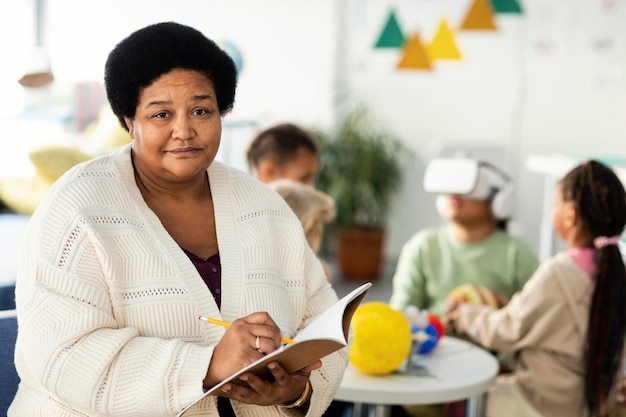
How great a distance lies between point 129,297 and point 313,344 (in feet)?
1.22

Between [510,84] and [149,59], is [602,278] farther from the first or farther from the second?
[510,84]

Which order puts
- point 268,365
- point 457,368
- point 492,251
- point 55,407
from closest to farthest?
point 268,365 → point 55,407 → point 457,368 → point 492,251

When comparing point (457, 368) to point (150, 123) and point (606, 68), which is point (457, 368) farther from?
point (606, 68)

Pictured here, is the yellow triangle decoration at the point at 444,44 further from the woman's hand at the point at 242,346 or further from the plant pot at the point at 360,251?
the woman's hand at the point at 242,346

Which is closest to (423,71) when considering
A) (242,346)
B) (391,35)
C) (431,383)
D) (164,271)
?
(391,35)

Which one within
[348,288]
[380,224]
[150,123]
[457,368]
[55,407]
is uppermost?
[150,123]

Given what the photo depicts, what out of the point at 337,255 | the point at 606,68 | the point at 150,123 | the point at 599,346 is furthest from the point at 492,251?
the point at 606,68

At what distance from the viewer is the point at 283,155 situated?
2.89 meters

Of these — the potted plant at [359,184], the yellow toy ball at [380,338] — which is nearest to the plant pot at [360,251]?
the potted plant at [359,184]

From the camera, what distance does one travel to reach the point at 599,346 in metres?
2.42

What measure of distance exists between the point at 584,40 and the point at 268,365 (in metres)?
5.27

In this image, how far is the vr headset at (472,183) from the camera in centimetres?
313

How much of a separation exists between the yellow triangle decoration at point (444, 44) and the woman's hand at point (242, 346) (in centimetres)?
500

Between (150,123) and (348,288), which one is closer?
(150,123)
